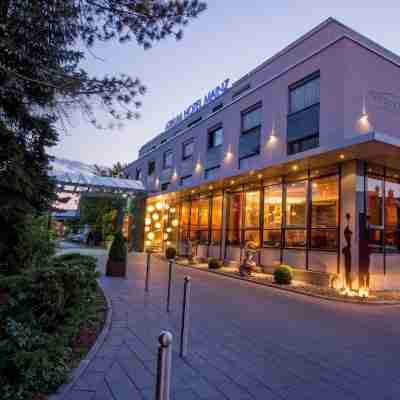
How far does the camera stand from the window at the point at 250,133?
17094 mm

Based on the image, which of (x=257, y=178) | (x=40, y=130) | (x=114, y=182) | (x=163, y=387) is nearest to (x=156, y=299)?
(x=40, y=130)

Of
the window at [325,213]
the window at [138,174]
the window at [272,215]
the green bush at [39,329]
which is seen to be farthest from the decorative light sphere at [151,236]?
the green bush at [39,329]

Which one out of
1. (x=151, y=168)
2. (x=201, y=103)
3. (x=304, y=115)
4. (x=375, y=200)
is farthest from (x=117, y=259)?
(x=151, y=168)

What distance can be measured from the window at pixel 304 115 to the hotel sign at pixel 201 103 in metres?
10.3

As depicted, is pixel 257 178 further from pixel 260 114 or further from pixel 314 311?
pixel 314 311

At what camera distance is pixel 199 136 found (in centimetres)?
2308

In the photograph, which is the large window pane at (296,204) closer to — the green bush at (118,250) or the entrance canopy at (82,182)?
the green bush at (118,250)

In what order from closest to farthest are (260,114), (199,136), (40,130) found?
(40,130)
(260,114)
(199,136)

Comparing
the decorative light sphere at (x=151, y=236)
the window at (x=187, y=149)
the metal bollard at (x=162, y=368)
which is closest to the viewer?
the metal bollard at (x=162, y=368)

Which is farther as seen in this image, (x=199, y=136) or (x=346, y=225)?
(x=199, y=136)

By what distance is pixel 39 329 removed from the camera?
3.80m

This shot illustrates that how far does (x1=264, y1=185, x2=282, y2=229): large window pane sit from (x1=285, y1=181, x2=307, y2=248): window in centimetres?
53

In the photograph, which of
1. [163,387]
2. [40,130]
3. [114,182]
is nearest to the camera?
[163,387]

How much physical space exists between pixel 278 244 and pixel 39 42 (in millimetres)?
11675
